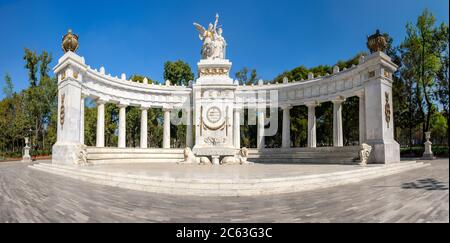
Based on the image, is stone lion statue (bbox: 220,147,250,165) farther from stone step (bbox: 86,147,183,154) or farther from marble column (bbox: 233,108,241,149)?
stone step (bbox: 86,147,183,154)

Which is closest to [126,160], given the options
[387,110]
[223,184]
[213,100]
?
[213,100]

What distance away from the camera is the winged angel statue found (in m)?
31.2

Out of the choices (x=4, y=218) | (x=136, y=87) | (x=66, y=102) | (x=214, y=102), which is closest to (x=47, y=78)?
(x=136, y=87)

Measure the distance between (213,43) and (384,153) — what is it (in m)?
20.7

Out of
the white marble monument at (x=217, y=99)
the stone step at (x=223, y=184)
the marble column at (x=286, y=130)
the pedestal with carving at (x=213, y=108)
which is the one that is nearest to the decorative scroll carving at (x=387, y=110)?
the white marble monument at (x=217, y=99)

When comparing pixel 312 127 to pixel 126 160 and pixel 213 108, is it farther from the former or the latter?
pixel 126 160

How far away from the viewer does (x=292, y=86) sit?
110ft

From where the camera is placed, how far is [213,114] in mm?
28297

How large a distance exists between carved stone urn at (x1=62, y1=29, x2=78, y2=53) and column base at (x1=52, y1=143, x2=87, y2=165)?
8143 mm

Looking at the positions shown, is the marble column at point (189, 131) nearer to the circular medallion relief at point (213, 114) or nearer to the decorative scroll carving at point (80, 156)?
the circular medallion relief at point (213, 114)

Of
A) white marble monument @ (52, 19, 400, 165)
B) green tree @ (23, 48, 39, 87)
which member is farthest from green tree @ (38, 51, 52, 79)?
white marble monument @ (52, 19, 400, 165)

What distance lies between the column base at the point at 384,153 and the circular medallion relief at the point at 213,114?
14.2m

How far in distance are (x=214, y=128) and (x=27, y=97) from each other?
3781 cm

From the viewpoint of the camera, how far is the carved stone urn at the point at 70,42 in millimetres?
22578
